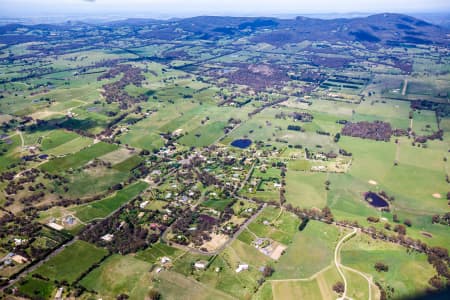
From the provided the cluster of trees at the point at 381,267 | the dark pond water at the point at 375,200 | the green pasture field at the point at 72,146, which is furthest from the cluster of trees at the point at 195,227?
the green pasture field at the point at 72,146

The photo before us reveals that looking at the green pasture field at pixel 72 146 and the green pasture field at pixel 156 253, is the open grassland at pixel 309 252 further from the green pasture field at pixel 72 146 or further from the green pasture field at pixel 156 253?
the green pasture field at pixel 72 146

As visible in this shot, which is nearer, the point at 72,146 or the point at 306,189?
the point at 306,189

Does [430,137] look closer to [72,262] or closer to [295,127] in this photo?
[295,127]

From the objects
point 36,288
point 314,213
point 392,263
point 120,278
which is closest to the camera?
point 36,288

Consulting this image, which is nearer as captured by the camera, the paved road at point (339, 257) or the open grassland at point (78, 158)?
the paved road at point (339, 257)

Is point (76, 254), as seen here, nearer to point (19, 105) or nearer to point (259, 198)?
point (259, 198)

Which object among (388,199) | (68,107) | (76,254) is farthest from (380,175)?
(68,107)

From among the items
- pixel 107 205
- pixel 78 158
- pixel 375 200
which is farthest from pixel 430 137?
pixel 78 158
